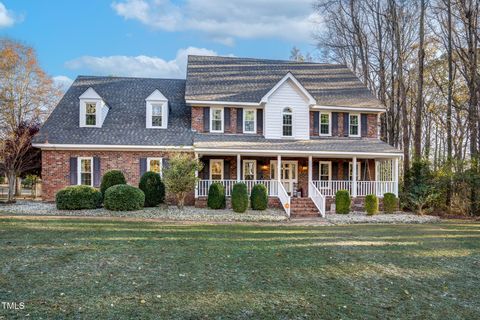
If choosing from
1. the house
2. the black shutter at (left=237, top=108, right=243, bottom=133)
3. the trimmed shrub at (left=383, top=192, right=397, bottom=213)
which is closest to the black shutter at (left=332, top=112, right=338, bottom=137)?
the house

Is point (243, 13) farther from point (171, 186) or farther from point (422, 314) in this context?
point (422, 314)

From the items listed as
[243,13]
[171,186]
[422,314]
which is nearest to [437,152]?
[243,13]

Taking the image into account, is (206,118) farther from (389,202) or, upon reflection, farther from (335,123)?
(389,202)

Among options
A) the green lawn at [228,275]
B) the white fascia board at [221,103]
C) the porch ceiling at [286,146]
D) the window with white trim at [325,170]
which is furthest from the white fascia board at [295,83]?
the green lawn at [228,275]

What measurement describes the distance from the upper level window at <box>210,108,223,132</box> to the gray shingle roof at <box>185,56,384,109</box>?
750 millimetres

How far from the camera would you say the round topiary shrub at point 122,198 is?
15.1m

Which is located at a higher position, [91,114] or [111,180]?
[91,114]

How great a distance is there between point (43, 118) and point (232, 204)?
971 inches

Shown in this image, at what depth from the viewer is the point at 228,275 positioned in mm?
6234

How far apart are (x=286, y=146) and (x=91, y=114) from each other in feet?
36.9

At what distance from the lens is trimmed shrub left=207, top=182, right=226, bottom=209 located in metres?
17.0

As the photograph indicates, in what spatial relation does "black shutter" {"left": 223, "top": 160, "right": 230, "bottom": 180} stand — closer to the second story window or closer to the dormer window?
the dormer window

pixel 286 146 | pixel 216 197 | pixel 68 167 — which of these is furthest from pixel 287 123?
pixel 68 167

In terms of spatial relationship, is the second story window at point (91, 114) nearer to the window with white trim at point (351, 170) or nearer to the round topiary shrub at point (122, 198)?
the round topiary shrub at point (122, 198)
